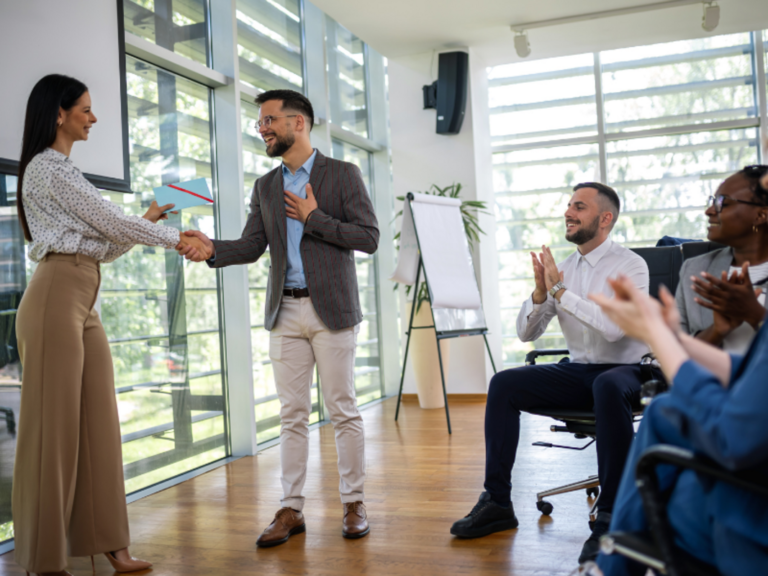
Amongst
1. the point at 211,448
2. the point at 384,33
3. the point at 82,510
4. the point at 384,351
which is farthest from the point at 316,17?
the point at 82,510

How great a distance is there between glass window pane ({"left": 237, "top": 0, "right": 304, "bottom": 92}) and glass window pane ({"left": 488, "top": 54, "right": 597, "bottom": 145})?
2.16 meters

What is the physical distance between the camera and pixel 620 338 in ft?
8.09

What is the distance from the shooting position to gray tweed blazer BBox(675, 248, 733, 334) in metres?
2.12

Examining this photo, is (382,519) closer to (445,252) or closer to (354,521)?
(354,521)

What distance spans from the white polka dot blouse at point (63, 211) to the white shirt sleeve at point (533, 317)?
1586 millimetres

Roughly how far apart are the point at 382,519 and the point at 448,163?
3725 mm

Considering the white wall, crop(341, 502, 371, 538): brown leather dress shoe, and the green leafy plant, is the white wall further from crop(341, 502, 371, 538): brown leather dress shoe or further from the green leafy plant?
crop(341, 502, 371, 538): brown leather dress shoe

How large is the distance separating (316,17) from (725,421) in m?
5.07

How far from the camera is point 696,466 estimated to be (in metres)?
1.01

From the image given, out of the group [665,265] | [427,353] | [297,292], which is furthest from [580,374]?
[427,353]

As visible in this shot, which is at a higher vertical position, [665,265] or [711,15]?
[711,15]

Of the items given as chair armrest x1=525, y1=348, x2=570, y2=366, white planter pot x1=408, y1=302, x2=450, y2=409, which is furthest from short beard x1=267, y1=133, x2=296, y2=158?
white planter pot x1=408, y1=302, x2=450, y2=409

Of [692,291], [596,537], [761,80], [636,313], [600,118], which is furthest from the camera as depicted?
[600,118]

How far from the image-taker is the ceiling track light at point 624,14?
4.87 metres
